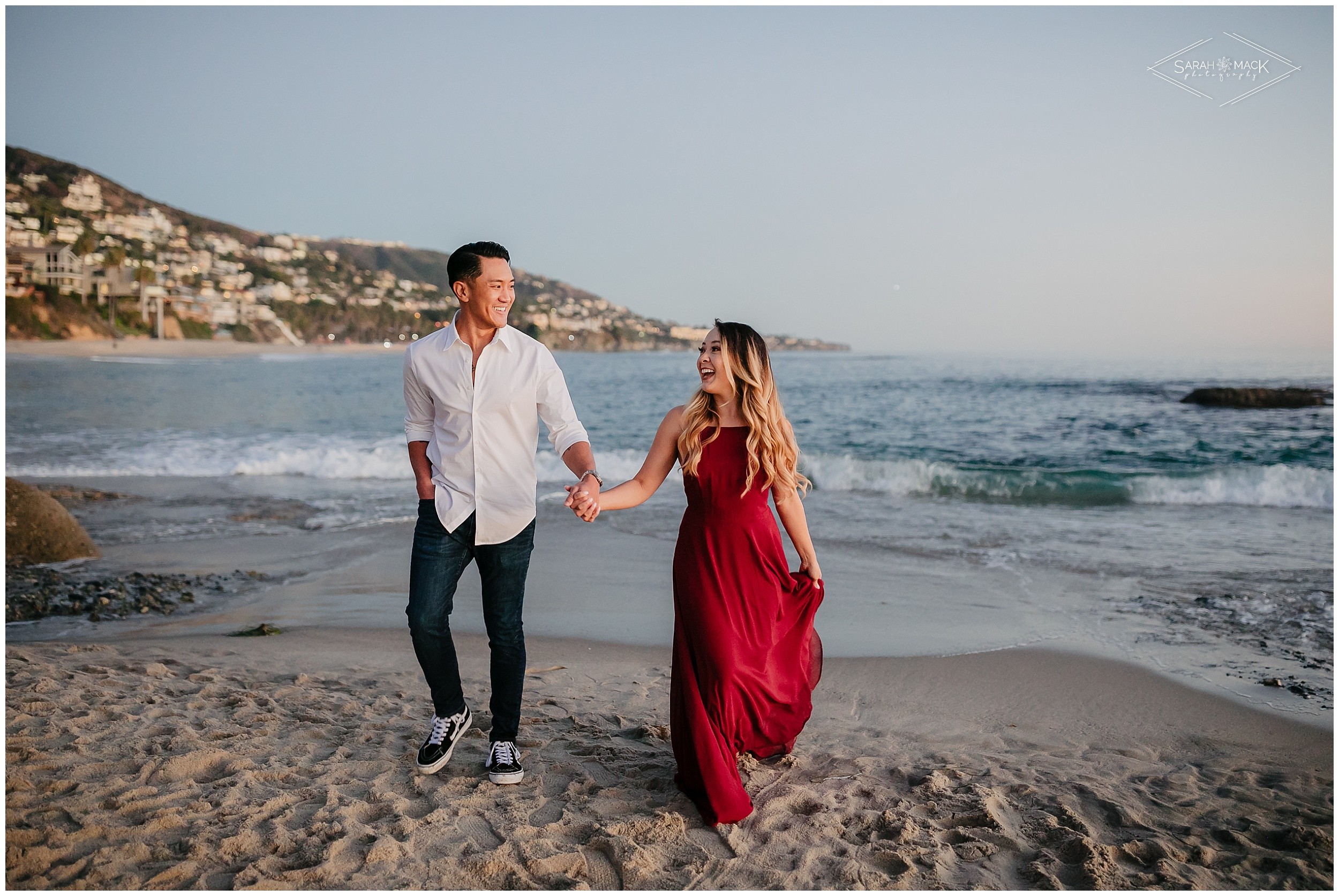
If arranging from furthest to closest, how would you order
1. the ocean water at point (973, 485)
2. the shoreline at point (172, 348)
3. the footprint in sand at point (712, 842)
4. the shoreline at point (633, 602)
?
the shoreline at point (172, 348) → the ocean water at point (973, 485) → the shoreline at point (633, 602) → the footprint in sand at point (712, 842)

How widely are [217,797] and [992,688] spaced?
4.15 m

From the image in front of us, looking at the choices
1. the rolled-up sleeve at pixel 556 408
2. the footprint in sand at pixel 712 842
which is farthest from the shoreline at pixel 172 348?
the footprint in sand at pixel 712 842

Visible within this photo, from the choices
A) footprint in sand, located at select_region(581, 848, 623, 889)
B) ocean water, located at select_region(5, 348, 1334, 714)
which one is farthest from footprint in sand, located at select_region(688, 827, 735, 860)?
ocean water, located at select_region(5, 348, 1334, 714)

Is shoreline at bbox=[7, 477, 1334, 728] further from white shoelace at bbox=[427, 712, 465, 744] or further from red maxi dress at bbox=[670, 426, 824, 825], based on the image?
white shoelace at bbox=[427, 712, 465, 744]

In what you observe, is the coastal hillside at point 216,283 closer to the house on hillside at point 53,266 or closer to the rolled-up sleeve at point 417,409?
the house on hillside at point 53,266

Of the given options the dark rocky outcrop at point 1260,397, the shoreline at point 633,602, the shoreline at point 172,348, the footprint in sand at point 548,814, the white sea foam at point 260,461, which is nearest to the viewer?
the footprint in sand at point 548,814

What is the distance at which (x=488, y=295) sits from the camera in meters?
3.55

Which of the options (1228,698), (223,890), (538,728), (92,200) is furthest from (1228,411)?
(92,200)

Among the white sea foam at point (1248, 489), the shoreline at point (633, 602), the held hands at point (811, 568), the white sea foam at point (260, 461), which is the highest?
the held hands at point (811, 568)

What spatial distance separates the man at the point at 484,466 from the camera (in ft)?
11.7

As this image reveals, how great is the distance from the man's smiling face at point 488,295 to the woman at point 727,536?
2.67 ft

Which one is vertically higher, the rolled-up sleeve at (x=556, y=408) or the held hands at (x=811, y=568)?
the rolled-up sleeve at (x=556, y=408)

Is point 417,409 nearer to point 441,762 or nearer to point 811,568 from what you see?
point 441,762

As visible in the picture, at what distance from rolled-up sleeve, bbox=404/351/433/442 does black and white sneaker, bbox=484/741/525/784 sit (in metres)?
1.38
